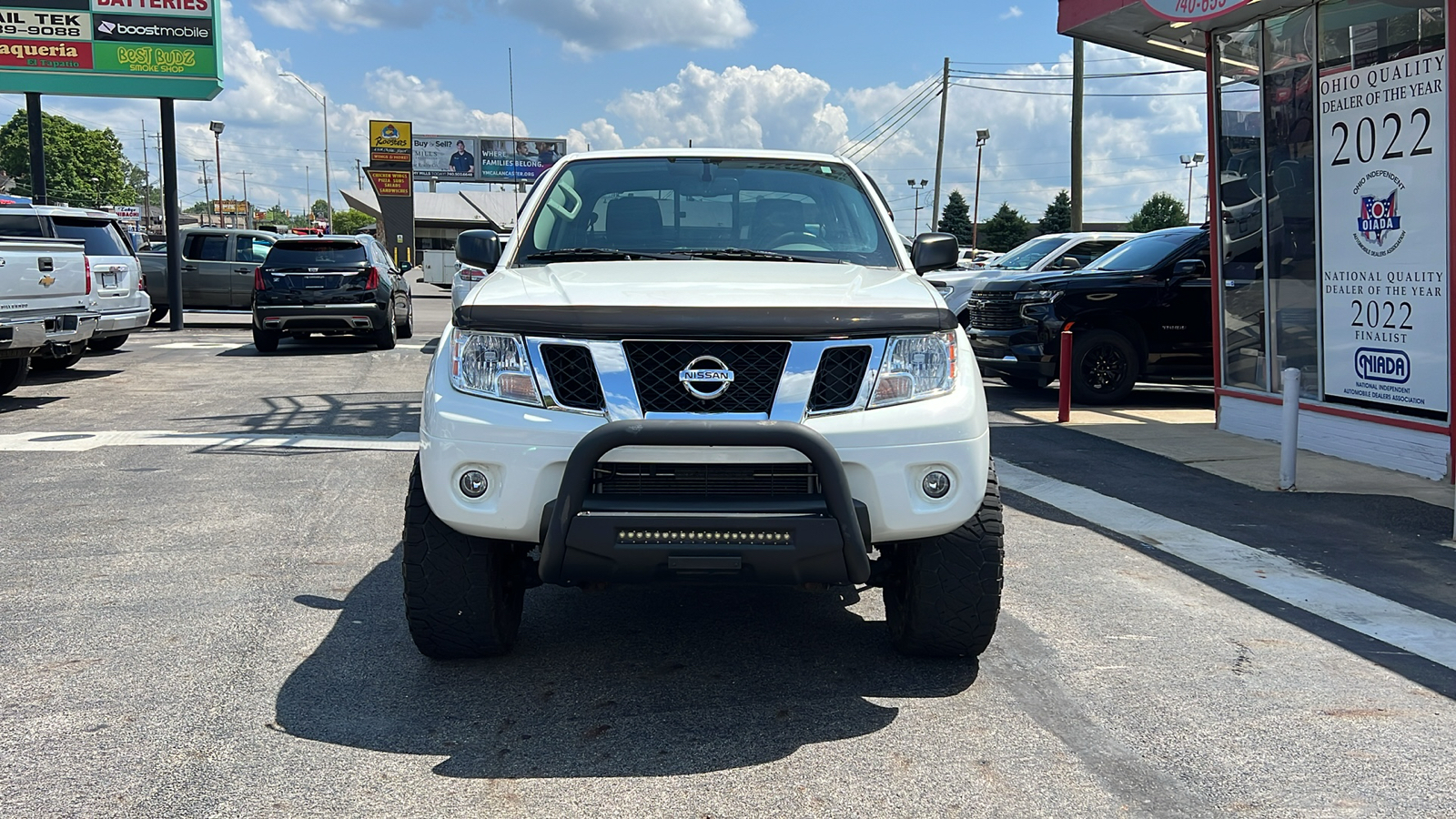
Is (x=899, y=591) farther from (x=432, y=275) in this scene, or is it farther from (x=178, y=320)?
(x=432, y=275)

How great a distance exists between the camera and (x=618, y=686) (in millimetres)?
4148

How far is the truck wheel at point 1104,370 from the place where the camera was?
1272cm

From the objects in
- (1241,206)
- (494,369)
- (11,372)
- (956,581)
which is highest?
(1241,206)

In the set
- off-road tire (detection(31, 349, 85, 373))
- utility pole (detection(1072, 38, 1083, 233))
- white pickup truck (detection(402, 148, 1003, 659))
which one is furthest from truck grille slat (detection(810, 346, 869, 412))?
utility pole (detection(1072, 38, 1083, 233))

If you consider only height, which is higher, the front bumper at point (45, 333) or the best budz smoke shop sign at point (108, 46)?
the best budz smoke shop sign at point (108, 46)

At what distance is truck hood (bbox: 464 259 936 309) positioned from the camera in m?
3.85

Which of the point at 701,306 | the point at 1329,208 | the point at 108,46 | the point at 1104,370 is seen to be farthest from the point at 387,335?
the point at 701,306

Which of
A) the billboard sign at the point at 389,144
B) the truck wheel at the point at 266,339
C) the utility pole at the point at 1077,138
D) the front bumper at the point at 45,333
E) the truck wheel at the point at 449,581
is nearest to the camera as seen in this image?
the truck wheel at the point at 449,581

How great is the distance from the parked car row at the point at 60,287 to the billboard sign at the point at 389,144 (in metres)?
41.8

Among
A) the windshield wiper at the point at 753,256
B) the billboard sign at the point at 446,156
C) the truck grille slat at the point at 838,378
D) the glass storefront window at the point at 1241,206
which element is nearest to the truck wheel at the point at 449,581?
the truck grille slat at the point at 838,378

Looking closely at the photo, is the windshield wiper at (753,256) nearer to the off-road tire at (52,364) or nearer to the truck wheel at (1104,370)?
the truck wheel at (1104,370)

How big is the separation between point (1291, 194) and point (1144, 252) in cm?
310

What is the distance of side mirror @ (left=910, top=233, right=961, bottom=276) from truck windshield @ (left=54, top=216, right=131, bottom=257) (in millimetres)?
11250

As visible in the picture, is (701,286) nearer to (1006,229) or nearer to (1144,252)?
(1144,252)
